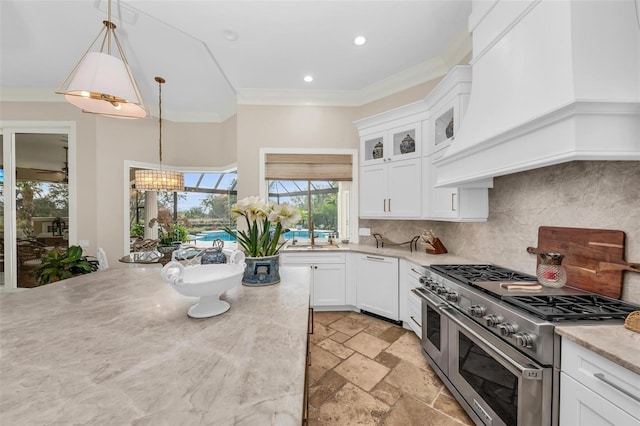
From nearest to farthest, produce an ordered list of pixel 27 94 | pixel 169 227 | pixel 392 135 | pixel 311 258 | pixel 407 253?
1. pixel 407 253
2. pixel 392 135
3. pixel 311 258
4. pixel 169 227
5. pixel 27 94

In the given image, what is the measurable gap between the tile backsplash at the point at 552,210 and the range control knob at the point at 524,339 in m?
0.69

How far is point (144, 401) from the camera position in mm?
574

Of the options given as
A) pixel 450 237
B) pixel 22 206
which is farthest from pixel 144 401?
pixel 22 206

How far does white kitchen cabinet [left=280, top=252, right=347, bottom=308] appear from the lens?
314 centimetres

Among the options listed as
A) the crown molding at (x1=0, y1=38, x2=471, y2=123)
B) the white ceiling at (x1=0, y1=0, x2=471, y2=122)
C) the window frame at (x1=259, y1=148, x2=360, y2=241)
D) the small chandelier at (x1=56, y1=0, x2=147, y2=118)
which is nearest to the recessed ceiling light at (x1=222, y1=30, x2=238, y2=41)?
the white ceiling at (x1=0, y1=0, x2=471, y2=122)

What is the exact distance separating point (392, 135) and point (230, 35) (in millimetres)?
2078

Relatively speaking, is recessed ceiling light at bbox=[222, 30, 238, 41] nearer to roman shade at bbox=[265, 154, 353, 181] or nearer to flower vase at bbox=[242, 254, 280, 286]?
roman shade at bbox=[265, 154, 353, 181]

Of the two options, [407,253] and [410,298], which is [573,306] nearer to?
[410,298]

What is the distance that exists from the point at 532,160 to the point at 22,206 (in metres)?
6.04

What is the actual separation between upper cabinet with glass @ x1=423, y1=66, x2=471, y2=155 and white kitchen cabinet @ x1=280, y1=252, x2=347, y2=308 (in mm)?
1716

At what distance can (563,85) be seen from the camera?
44.6 inches

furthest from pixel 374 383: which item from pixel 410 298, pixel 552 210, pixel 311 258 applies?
pixel 552 210

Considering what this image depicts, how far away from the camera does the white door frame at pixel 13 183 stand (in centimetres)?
355

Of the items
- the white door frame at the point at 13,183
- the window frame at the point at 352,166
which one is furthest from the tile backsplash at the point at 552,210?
the white door frame at the point at 13,183
